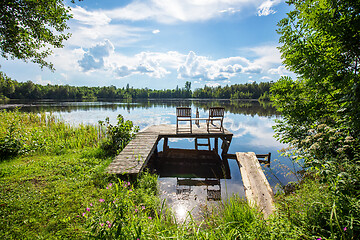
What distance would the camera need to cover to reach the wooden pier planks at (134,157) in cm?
487

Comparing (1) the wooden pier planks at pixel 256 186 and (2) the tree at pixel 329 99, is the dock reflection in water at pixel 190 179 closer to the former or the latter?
(1) the wooden pier planks at pixel 256 186

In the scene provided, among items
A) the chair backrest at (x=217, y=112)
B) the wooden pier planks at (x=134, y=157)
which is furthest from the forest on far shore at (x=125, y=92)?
the wooden pier planks at (x=134, y=157)

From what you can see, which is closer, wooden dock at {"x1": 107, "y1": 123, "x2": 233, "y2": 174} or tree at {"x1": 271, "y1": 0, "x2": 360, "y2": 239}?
tree at {"x1": 271, "y1": 0, "x2": 360, "y2": 239}

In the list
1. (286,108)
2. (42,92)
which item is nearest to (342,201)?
(286,108)

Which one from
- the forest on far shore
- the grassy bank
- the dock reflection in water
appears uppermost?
the forest on far shore

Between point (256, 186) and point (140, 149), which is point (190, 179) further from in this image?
point (256, 186)

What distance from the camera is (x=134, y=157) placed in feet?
18.6

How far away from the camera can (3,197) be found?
3646mm

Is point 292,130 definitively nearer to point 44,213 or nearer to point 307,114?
point 307,114

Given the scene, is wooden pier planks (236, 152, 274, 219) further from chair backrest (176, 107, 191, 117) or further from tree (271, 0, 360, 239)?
chair backrest (176, 107, 191, 117)

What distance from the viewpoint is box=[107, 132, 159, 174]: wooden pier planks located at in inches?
192

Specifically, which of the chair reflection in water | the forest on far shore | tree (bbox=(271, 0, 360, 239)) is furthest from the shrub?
the forest on far shore

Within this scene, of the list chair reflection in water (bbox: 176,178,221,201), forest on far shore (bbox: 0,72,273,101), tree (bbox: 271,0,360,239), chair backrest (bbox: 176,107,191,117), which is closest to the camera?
tree (bbox: 271,0,360,239)

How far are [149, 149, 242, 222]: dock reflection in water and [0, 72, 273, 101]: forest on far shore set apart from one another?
53.7 metres
